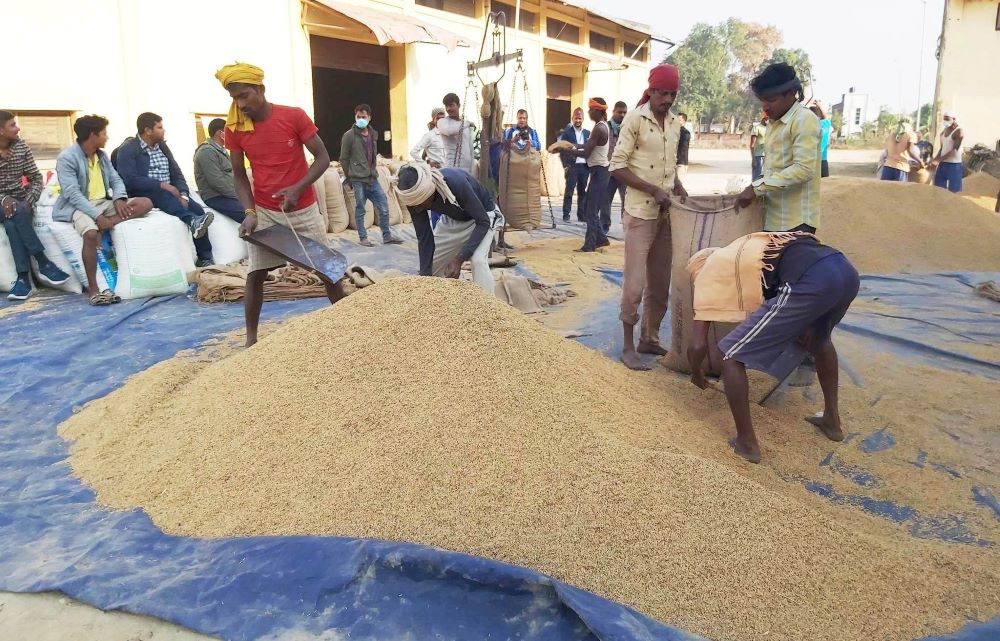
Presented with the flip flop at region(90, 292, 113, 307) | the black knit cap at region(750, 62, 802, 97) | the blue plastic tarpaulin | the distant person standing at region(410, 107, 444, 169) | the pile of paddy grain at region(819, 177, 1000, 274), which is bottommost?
the blue plastic tarpaulin

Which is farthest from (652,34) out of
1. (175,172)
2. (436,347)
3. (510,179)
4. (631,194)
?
(436,347)

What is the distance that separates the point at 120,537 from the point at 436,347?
97 centimetres

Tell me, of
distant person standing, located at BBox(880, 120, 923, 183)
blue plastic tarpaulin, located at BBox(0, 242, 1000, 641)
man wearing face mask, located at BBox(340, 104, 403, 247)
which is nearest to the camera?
blue plastic tarpaulin, located at BBox(0, 242, 1000, 641)

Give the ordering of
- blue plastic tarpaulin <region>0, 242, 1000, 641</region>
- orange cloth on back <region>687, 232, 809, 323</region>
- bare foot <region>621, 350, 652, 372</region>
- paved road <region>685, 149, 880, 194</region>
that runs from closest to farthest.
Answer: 1. blue plastic tarpaulin <region>0, 242, 1000, 641</region>
2. orange cloth on back <region>687, 232, 809, 323</region>
3. bare foot <region>621, 350, 652, 372</region>
4. paved road <region>685, 149, 880, 194</region>

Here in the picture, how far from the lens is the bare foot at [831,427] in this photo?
7.88 feet

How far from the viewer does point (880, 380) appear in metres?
2.98

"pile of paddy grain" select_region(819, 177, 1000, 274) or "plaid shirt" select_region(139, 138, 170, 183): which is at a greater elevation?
"plaid shirt" select_region(139, 138, 170, 183)

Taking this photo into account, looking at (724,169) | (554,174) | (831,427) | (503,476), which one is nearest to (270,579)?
(503,476)

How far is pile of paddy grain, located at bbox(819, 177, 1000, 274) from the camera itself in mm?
5324

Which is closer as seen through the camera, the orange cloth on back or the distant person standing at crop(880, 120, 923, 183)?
the orange cloth on back

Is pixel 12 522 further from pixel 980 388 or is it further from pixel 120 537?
pixel 980 388

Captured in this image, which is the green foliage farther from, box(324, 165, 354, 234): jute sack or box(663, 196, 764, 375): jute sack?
box(663, 196, 764, 375): jute sack

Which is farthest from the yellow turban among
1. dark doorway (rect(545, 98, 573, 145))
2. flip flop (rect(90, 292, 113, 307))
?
dark doorway (rect(545, 98, 573, 145))

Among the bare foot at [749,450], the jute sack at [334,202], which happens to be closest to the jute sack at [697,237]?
the bare foot at [749,450]
